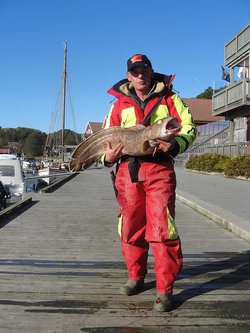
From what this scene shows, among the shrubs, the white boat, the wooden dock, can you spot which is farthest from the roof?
the wooden dock

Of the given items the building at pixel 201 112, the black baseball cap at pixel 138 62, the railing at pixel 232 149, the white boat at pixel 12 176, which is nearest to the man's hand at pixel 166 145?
the black baseball cap at pixel 138 62

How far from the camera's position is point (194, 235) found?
8.16 m

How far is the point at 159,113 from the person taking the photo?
4422 millimetres

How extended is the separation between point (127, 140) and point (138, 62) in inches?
28.1

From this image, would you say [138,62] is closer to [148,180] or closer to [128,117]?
[128,117]

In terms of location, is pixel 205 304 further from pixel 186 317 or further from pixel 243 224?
pixel 243 224

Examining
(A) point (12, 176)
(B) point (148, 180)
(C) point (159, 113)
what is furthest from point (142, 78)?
(A) point (12, 176)

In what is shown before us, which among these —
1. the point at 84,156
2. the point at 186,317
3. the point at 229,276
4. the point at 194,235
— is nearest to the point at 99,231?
the point at 194,235

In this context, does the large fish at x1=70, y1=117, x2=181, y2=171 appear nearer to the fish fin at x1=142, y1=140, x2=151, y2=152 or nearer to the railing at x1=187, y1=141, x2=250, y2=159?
the fish fin at x1=142, y1=140, x2=151, y2=152

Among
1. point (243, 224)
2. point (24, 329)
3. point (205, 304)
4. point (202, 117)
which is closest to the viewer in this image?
point (24, 329)

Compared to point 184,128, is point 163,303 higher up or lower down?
lower down

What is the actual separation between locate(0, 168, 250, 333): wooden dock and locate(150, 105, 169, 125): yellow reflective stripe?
63.2 inches

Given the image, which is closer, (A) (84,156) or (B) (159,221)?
(B) (159,221)

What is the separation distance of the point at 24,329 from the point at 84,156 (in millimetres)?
1658
